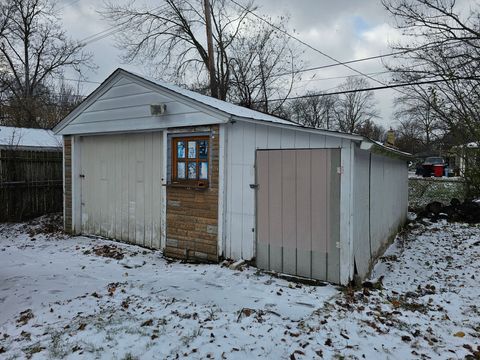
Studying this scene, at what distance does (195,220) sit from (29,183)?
19.6 ft

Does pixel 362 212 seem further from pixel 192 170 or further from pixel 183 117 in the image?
pixel 183 117

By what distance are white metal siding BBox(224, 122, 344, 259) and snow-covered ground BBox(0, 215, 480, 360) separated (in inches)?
16.7

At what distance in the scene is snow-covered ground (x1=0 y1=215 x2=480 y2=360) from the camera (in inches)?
113

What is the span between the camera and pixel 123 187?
22.7 feet

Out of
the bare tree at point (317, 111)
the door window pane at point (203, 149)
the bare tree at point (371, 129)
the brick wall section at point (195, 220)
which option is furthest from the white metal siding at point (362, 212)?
the bare tree at point (371, 129)

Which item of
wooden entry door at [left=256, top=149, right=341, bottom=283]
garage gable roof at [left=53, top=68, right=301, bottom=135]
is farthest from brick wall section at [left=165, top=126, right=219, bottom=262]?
wooden entry door at [left=256, top=149, right=341, bottom=283]

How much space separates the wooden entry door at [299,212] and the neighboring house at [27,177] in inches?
279

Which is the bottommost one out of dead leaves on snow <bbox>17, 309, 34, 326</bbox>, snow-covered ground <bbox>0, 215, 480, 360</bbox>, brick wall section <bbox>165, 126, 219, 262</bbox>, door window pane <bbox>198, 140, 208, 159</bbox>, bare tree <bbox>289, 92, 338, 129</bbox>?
dead leaves on snow <bbox>17, 309, 34, 326</bbox>

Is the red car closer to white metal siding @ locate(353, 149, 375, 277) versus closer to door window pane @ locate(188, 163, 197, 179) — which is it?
white metal siding @ locate(353, 149, 375, 277)

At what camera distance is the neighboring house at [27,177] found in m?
8.62

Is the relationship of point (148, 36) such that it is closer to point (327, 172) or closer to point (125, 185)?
point (125, 185)

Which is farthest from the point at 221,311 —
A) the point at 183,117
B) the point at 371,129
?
the point at 371,129

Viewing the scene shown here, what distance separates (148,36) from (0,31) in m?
8.52

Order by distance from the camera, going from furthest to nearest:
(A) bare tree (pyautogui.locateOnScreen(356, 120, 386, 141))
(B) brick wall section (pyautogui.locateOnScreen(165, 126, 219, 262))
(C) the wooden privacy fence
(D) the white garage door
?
(A) bare tree (pyautogui.locateOnScreen(356, 120, 386, 141)) → (C) the wooden privacy fence → (D) the white garage door → (B) brick wall section (pyautogui.locateOnScreen(165, 126, 219, 262))
